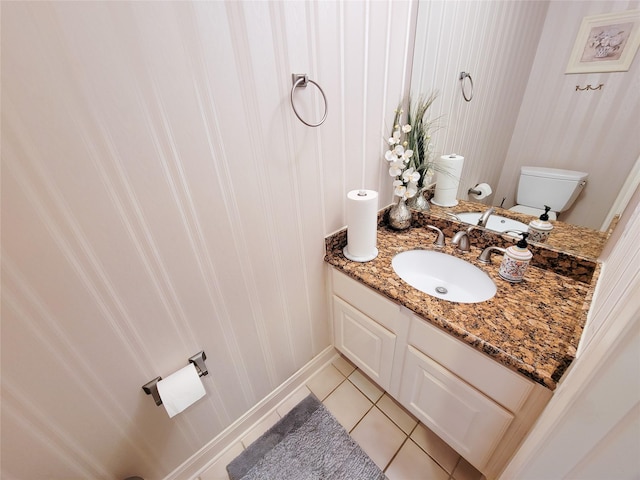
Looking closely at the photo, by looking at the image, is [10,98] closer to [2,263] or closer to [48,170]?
[48,170]

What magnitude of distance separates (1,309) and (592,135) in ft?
5.30

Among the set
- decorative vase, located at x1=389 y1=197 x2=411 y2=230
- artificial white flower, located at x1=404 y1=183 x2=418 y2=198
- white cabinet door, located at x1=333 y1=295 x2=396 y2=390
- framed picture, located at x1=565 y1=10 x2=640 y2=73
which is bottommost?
white cabinet door, located at x1=333 y1=295 x2=396 y2=390

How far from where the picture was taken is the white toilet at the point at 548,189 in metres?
0.82

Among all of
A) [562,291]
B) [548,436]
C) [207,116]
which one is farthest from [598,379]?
[207,116]

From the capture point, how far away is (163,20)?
54cm

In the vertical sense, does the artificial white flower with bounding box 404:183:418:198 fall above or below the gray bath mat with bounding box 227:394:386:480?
above

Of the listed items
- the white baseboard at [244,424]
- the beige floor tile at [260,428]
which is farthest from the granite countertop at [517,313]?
the beige floor tile at [260,428]

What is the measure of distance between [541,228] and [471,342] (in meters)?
0.59

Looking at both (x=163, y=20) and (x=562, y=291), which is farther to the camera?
(x=562, y=291)

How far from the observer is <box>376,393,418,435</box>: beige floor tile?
1.19 meters

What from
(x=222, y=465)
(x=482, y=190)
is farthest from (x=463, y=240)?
(x=222, y=465)

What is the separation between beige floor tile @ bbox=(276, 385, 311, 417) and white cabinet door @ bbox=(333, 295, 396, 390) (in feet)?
1.08

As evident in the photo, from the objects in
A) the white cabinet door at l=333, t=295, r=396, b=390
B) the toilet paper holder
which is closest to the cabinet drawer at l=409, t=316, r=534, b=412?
the white cabinet door at l=333, t=295, r=396, b=390

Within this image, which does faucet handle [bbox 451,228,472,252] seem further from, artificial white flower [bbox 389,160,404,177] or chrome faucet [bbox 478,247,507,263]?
artificial white flower [bbox 389,160,404,177]
